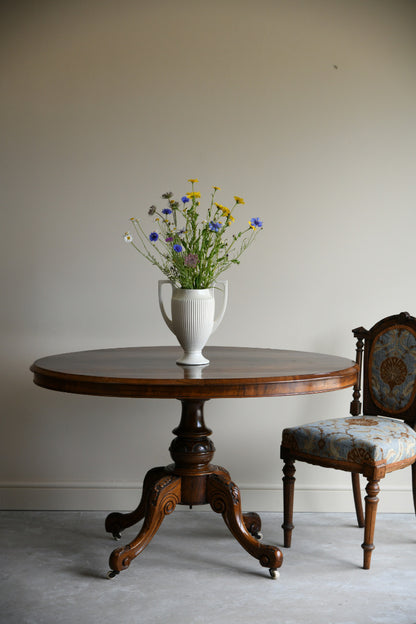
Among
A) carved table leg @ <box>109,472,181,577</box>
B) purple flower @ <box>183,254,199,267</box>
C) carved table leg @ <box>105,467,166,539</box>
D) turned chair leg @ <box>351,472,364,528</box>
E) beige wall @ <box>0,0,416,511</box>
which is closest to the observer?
purple flower @ <box>183,254,199,267</box>

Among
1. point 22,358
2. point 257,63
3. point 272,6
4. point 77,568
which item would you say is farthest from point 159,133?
point 77,568

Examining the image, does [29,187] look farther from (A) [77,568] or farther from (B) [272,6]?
(A) [77,568]

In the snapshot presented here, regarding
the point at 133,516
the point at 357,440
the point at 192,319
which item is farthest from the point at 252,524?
the point at 192,319

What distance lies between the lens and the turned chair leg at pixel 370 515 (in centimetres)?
258

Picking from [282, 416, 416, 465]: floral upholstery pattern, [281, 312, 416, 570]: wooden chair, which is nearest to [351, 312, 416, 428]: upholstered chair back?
[281, 312, 416, 570]: wooden chair

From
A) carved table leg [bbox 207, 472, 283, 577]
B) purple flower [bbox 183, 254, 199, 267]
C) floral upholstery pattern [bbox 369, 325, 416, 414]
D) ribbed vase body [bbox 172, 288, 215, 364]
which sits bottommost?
carved table leg [bbox 207, 472, 283, 577]

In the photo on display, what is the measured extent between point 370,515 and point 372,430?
13.1 inches

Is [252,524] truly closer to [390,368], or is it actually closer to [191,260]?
[390,368]

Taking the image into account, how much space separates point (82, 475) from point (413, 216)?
2109mm

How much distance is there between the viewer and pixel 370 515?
103 inches

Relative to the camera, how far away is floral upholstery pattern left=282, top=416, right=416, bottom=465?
2.59 metres

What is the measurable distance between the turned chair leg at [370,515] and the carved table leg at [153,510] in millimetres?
734

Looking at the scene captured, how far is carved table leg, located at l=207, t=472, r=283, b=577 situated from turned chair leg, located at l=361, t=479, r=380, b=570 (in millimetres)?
358

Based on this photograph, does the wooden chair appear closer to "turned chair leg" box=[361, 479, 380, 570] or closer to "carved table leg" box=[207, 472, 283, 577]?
"turned chair leg" box=[361, 479, 380, 570]
